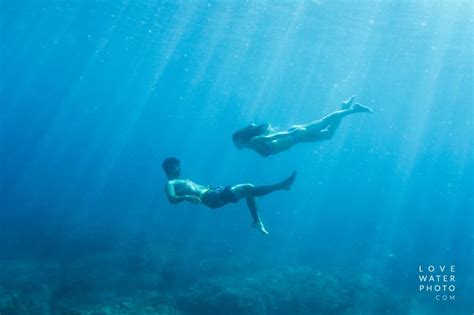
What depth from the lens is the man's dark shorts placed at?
6910mm

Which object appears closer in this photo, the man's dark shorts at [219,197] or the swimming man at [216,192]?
A: the swimming man at [216,192]

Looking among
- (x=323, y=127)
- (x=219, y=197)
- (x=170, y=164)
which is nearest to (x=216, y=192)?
(x=219, y=197)

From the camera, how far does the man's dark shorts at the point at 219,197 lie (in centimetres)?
691

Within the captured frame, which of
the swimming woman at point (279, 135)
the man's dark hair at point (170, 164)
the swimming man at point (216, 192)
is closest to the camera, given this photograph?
the swimming man at point (216, 192)

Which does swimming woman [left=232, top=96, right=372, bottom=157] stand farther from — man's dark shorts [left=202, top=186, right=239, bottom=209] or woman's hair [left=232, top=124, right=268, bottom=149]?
man's dark shorts [left=202, top=186, right=239, bottom=209]

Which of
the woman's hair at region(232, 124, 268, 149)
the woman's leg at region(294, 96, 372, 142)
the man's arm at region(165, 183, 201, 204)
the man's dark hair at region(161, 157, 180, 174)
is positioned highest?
the woman's leg at region(294, 96, 372, 142)

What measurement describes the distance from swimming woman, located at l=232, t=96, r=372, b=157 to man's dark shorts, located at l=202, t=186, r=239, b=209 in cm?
108

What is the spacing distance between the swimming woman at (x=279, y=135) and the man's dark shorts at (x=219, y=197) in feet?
3.54

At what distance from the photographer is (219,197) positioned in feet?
23.2

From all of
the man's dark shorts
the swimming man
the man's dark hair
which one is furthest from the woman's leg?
the man's dark hair

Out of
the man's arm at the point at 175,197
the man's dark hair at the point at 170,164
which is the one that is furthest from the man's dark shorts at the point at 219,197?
the man's dark hair at the point at 170,164

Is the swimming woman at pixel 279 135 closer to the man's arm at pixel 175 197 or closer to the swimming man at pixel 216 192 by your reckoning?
the swimming man at pixel 216 192

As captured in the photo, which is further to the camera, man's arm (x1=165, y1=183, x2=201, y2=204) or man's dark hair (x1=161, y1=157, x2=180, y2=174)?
man's dark hair (x1=161, y1=157, x2=180, y2=174)

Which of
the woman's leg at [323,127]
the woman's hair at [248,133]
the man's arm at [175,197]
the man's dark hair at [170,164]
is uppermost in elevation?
the woman's leg at [323,127]
